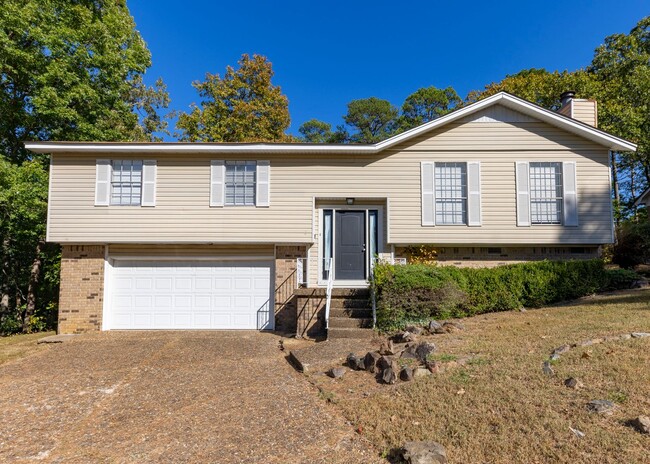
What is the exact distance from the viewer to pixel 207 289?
10234 mm

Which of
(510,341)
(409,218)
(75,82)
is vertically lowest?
(510,341)

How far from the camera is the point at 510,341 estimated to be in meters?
6.08

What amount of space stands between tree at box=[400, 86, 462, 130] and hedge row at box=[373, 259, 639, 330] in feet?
66.4

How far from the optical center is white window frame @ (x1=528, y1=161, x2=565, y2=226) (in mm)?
10039

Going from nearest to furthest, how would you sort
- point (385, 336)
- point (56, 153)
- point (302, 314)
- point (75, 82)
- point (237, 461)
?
1. point (237, 461)
2. point (385, 336)
3. point (302, 314)
4. point (56, 153)
5. point (75, 82)

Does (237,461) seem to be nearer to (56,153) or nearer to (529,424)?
(529,424)

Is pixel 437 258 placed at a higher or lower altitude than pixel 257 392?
higher

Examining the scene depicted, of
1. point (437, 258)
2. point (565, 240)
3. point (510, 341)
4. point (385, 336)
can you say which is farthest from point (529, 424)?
point (565, 240)

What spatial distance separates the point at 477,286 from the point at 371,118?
24.2 m

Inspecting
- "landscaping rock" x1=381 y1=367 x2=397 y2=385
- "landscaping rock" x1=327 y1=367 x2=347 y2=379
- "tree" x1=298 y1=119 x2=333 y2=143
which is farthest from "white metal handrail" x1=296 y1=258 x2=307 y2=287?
"tree" x1=298 y1=119 x2=333 y2=143

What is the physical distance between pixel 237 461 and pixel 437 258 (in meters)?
7.90

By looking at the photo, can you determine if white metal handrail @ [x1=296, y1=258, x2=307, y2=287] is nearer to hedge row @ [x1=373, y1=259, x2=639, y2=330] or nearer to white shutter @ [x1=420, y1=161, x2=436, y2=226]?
hedge row @ [x1=373, y1=259, x2=639, y2=330]

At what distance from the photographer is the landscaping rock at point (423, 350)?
563 cm

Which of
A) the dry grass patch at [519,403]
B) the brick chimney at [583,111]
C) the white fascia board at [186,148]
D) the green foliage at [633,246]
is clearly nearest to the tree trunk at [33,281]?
the white fascia board at [186,148]
